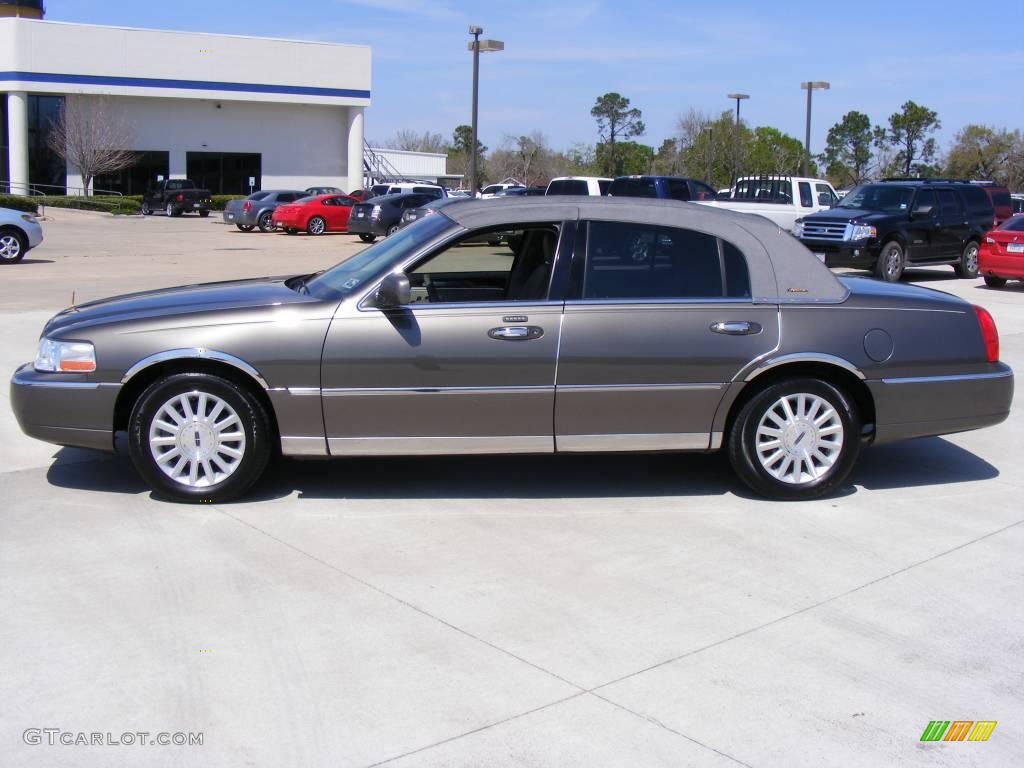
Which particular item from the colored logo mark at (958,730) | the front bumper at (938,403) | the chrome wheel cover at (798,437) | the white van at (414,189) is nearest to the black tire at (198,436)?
the chrome wheel cover at (798,437)

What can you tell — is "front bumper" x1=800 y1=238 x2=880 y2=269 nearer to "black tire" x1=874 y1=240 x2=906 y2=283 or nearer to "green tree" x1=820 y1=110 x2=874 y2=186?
"black tire" x1=874 y1=240 x2=906 y2=283

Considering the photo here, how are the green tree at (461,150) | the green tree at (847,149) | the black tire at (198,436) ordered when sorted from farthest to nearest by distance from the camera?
the green tree at (461,150), the green tree at (847,149), the black tire at (198,436)

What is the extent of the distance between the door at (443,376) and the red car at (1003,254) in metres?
15.3

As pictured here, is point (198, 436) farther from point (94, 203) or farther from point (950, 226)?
point (94, 203)

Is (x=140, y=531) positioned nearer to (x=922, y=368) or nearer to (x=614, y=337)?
(x=614, y=337)

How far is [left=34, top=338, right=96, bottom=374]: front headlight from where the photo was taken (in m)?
5.91

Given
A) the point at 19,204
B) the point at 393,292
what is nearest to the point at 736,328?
the point at 393,292

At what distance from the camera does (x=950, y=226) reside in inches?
818

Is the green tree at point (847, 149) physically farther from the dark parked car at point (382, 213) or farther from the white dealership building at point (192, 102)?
the dark parked car at point (382, 213)

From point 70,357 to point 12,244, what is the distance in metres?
16.7

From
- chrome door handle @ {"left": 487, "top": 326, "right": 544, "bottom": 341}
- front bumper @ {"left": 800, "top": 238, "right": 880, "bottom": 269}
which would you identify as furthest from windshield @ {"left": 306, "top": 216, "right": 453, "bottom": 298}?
front bumper @ {"left": 800, "top": 238, "right": 880, "bottom": 269}

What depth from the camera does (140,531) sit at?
563cm

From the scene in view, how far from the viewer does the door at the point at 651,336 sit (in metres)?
5.98

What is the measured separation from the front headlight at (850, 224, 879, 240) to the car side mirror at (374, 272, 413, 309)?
603 inches
